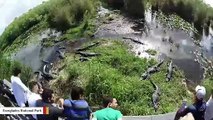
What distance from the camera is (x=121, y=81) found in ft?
66.0

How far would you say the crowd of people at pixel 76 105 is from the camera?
755 cm

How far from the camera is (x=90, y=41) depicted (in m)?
24.2

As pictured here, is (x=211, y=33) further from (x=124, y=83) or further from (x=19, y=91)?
(x=19, y=91)

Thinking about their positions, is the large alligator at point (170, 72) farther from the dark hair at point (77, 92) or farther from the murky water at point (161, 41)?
the dark hair at point (77, 92)

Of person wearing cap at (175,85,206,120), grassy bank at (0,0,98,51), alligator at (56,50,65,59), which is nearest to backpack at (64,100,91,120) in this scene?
person wearing cap at (175,85,206,120)

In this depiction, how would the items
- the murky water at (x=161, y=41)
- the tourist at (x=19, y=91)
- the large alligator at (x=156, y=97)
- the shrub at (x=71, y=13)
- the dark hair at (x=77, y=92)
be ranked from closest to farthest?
the dark hair at (x=77, y=92) < the tourist at (x=19, y=91) < the large alligator at (x=156, y=97) < the murky water at (x=161, y=41) < the shrub at (x=71, y=13)

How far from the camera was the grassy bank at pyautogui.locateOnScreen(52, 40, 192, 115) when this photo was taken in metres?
19.0

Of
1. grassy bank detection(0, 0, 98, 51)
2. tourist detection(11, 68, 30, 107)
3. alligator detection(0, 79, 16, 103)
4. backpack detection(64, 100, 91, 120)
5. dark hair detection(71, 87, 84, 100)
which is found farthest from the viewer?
grassy bank detection(0, 0, 98, 51)

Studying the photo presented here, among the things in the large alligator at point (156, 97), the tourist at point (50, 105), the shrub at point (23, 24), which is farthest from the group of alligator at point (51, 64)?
the tourist at point (50, 105)

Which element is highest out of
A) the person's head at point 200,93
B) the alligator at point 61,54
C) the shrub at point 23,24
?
the person's head at point 200,93

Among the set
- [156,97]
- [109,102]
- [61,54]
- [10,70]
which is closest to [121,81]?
[156,97]

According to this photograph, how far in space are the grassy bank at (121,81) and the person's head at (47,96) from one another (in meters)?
9.99

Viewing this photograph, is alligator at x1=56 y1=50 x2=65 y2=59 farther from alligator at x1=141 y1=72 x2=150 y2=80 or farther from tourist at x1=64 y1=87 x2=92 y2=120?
tourist at x1=64 y1=87 x2=92 y2=120

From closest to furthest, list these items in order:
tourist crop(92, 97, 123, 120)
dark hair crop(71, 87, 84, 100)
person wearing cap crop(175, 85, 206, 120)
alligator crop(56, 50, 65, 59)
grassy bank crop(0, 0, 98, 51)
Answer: tourist crop(92, 97, 123, 120) → dark hair crop(71, 87, 84, 100) → person wearing cap crop(175, 85, 206, 120) → alligator crop(56, 50, 65, 59) → grassy bank crop(0, 0, 98, 51)
